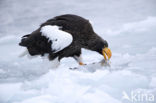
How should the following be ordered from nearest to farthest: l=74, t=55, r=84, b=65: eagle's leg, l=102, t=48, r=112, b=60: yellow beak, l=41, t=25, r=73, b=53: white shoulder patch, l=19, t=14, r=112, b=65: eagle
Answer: l=41, t=25, r=73, b=53: white shoulder patch, l=19, t=14, r=112, b=65: eagle, l=102, t=48, r=112, b=60: yellow beak, l=74, t=55, r=84, b=65: eagle's leg

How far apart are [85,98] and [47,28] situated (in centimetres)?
234

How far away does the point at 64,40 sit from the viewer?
19.1 ft

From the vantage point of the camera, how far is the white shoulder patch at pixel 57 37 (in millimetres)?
Result: 5832

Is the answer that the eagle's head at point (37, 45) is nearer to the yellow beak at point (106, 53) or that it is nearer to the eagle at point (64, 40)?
the eagle at point (64, 40)

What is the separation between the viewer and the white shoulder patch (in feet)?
19.1

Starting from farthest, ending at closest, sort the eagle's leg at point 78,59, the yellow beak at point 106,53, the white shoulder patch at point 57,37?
the eagle's leg at point 78,59, the yellow beak at point 106,53, the white shoulder patch at point 57,37

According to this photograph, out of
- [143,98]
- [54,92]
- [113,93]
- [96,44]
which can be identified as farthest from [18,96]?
[96,44]

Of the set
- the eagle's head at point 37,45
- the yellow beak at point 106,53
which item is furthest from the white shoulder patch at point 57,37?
the yellow beak at point 106,53

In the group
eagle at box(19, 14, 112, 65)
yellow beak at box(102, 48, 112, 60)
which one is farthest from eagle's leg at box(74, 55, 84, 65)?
yellow beak at box(102, 48, 112, 60)

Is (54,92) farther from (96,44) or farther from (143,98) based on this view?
(96,44)

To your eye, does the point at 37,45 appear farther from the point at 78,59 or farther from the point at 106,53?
the point at 106,53

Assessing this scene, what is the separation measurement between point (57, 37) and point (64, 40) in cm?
21

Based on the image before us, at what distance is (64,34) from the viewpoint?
590 centimetres

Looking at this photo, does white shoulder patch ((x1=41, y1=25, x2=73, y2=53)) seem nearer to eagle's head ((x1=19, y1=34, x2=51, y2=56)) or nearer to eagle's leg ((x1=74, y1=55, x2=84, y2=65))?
eagle's head ((x1=19, y1=34, x2=51, y2=56))
